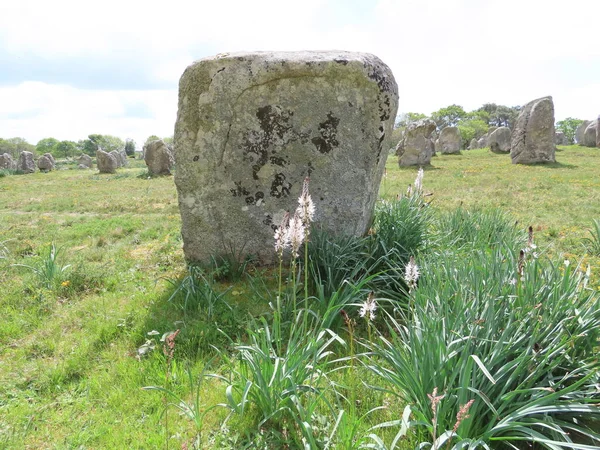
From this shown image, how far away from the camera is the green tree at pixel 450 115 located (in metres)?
60.0

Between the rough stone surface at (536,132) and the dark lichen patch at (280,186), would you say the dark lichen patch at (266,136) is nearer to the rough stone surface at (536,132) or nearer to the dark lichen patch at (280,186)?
the dark lichen patch at (280,186)

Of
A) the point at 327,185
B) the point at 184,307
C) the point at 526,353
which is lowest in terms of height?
the point at 184,307

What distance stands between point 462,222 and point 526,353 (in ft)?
12.5

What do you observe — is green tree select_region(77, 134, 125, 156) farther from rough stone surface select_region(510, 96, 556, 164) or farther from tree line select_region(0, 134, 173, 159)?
rough stone surface select_region(510, 96, 556, 164)

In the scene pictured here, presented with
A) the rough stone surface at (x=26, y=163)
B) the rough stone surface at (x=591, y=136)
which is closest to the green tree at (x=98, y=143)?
the rough stone surface at (x=26, y=163)

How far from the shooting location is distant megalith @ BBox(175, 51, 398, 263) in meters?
4.40

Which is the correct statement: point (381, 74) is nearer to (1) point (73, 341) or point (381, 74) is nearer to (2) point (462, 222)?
(2) point (462, 222)

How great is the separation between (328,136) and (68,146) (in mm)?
95741

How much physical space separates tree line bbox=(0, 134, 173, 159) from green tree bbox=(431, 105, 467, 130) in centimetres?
4887

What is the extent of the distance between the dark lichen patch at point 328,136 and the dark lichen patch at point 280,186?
0.56 meters

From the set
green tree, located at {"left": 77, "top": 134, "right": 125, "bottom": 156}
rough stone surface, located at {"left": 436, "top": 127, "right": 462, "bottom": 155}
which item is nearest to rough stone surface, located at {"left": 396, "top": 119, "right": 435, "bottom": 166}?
rough stone surface, located at {"left": 436, "top": 127, "right": 462, "bottom": 155}

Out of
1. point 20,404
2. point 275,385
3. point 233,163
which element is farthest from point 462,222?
point 20,404

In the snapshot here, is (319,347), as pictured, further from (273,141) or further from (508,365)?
(273,141)

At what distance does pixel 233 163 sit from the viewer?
4672 mm
